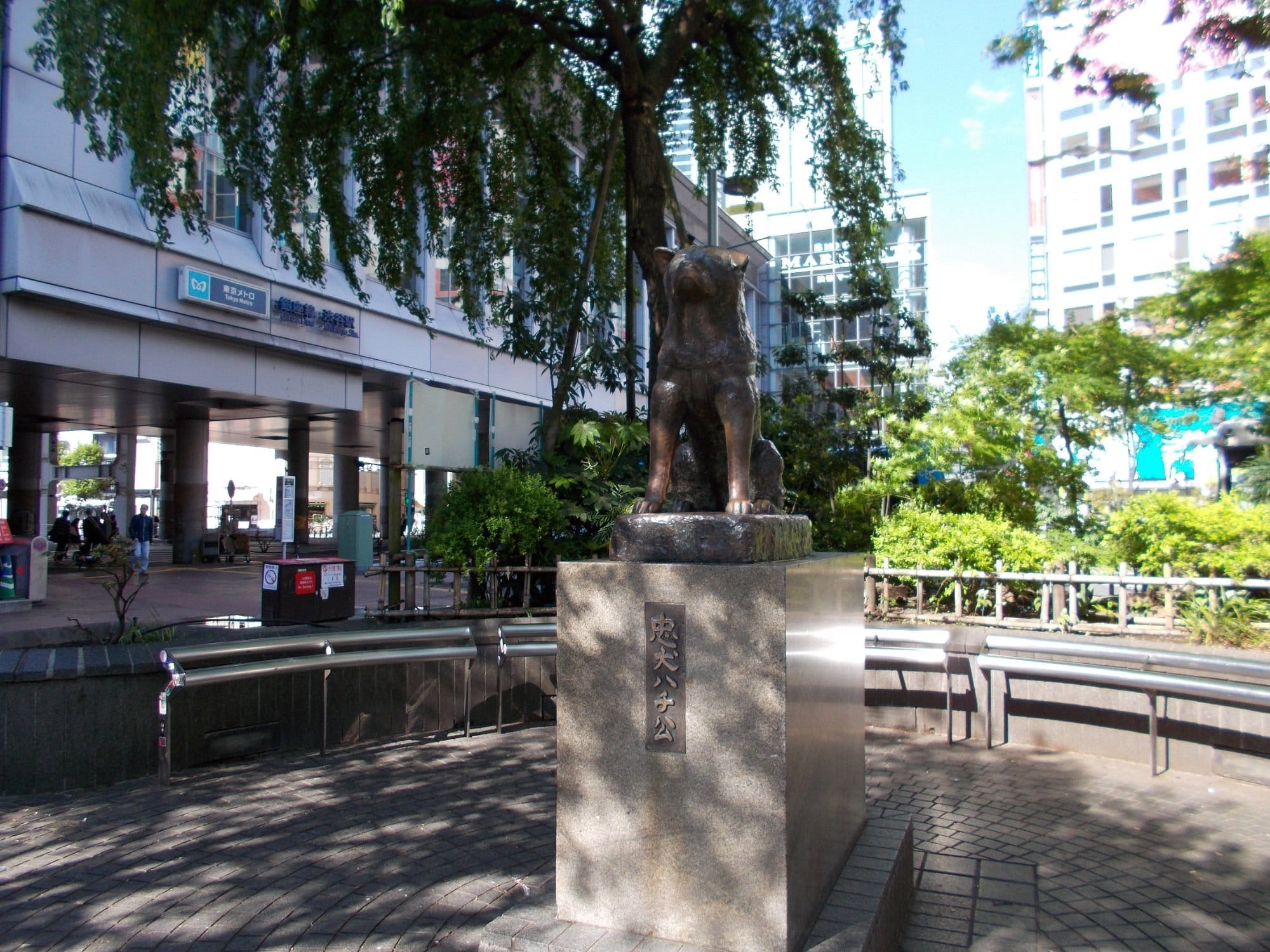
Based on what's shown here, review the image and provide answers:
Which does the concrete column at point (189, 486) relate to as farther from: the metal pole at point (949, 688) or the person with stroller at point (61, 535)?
the metal pole at point (949, 688)

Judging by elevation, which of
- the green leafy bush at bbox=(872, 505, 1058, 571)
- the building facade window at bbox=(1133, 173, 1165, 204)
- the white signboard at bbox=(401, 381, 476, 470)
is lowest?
the green leafy bush at bbox=(872, 505, 1058, 571)

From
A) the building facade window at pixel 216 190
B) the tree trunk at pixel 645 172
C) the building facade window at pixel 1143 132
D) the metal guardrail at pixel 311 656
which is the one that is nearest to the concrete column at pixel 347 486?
the building facade window at pixel 216 190

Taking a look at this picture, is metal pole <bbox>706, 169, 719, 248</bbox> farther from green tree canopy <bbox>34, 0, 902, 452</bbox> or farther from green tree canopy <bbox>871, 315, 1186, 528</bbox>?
green tree canopy <bbox>871, 315, 1186, 528</bbox>

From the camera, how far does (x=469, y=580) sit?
8.88 m

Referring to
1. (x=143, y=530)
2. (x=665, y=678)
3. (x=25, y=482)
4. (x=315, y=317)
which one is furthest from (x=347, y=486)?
(x=665, y=678)

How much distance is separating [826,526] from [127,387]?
44.6 feet

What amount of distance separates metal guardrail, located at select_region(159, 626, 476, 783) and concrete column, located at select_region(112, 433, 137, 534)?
28497mm

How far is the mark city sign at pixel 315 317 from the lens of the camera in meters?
18.2

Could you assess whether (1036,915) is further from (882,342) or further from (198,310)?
(882,342)

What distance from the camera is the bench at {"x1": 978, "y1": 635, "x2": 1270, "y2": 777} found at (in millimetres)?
5362

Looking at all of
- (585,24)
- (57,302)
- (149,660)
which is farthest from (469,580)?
(57,302)

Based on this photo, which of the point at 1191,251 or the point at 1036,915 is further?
A: the point at 1191,251

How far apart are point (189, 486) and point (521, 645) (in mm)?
18337

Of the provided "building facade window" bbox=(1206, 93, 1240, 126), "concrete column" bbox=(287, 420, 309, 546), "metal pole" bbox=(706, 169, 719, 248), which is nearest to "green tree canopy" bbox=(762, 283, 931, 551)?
"metal pole" bbox=(706, 169, 719, 248)
